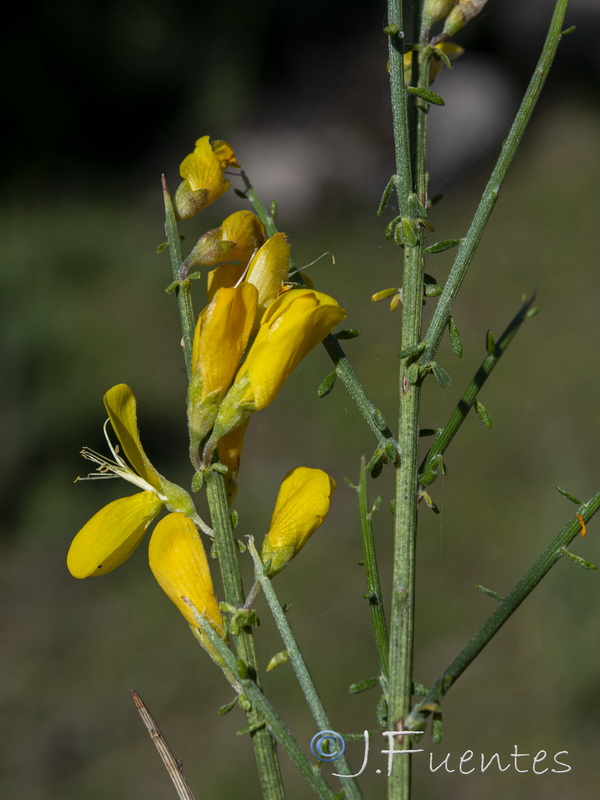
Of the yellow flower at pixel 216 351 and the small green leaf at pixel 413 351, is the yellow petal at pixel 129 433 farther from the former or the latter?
the small green leaf at pixel 413 351

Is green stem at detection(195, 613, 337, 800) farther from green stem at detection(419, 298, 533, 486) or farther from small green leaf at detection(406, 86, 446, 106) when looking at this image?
small green leaf at detection(406, 86, 446, 106)

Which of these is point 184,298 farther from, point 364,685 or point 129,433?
point 364,685

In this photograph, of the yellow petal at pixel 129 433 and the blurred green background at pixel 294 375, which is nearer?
the yellow petal at pixel 129 433

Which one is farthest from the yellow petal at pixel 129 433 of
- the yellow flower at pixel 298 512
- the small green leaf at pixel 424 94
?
the small green leaf at pixel 424 94

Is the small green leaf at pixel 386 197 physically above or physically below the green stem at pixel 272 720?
above

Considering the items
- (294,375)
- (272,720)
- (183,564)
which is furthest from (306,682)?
(294,375)

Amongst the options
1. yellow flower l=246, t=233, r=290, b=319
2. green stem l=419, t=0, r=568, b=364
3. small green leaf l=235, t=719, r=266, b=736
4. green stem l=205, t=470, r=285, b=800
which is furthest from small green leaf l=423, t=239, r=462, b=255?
small green leaf l=235, t=719, r=266, b=736
